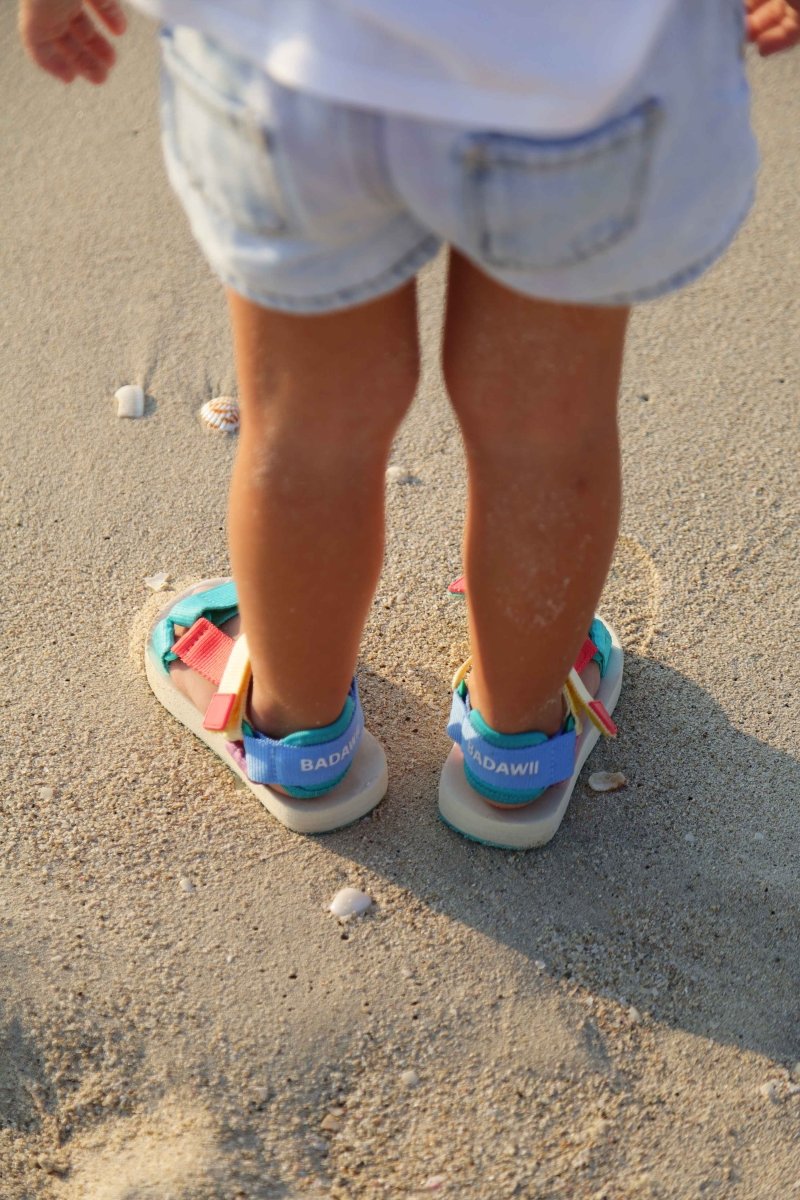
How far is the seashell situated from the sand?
4 centimetres

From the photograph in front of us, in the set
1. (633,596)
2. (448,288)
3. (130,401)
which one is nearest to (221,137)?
(448,288)

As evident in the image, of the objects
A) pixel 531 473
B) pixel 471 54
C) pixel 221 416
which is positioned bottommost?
pixel 221 416

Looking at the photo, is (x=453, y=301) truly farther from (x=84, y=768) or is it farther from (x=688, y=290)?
(x=688, y=290)

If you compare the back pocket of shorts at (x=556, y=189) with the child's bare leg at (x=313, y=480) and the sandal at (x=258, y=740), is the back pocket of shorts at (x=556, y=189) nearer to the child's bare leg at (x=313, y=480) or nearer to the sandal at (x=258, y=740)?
the child's bare leg at (x=313, y=480)

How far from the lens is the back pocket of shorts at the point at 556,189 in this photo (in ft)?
3.24

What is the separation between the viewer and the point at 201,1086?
1.53 m

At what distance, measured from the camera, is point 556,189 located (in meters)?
1.01

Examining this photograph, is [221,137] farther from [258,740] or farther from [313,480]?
[258,740]

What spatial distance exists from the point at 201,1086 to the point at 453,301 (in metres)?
1.02

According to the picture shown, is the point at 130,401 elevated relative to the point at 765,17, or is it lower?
lower

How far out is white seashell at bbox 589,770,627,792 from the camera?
189 cm

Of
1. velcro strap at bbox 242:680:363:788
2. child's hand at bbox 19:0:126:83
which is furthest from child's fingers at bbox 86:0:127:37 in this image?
velcro strap at bbox 242:680:363:788

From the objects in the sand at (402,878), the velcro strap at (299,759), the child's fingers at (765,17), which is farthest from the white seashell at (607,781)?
the child's fingers at (765,17)

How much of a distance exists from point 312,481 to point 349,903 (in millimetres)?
658
